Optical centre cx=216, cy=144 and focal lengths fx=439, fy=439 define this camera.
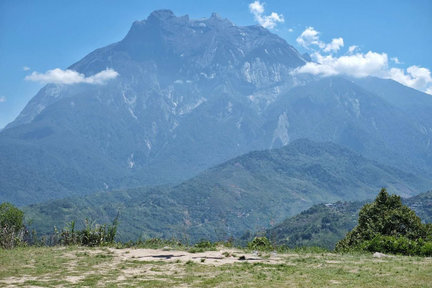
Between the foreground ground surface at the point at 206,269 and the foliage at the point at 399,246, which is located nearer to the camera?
the foreground ground surface at the point at 206,269

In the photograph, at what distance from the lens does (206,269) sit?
21250mm

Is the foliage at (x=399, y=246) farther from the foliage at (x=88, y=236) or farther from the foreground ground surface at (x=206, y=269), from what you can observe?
the foliage at (x=88, y=236)

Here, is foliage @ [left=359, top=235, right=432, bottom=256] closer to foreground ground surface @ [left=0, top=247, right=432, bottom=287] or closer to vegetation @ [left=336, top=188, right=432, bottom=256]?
foreground ground surface @ [left=0, top=247, right=432, bottom=287]

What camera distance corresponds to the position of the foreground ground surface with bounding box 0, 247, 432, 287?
18234mm

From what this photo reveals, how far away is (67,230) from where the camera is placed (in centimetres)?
3272

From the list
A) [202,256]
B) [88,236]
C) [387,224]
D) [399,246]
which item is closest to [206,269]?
[202,256]

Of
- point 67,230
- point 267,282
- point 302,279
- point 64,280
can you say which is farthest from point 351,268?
point 67,230

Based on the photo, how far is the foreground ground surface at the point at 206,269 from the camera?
18.2 m

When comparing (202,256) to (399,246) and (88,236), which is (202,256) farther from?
(399,246)

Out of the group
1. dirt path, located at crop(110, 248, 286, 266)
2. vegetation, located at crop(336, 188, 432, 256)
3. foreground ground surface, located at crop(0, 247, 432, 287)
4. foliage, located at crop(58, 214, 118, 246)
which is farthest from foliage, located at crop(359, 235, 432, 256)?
foliage, located at crop(58, 214, 118, 246)

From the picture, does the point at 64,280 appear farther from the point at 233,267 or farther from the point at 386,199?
the point at 386,199

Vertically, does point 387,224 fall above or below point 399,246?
above

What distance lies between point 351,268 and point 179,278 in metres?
8.18

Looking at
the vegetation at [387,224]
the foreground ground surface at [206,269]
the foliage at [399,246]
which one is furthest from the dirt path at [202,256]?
the vegetation at [387,224]
